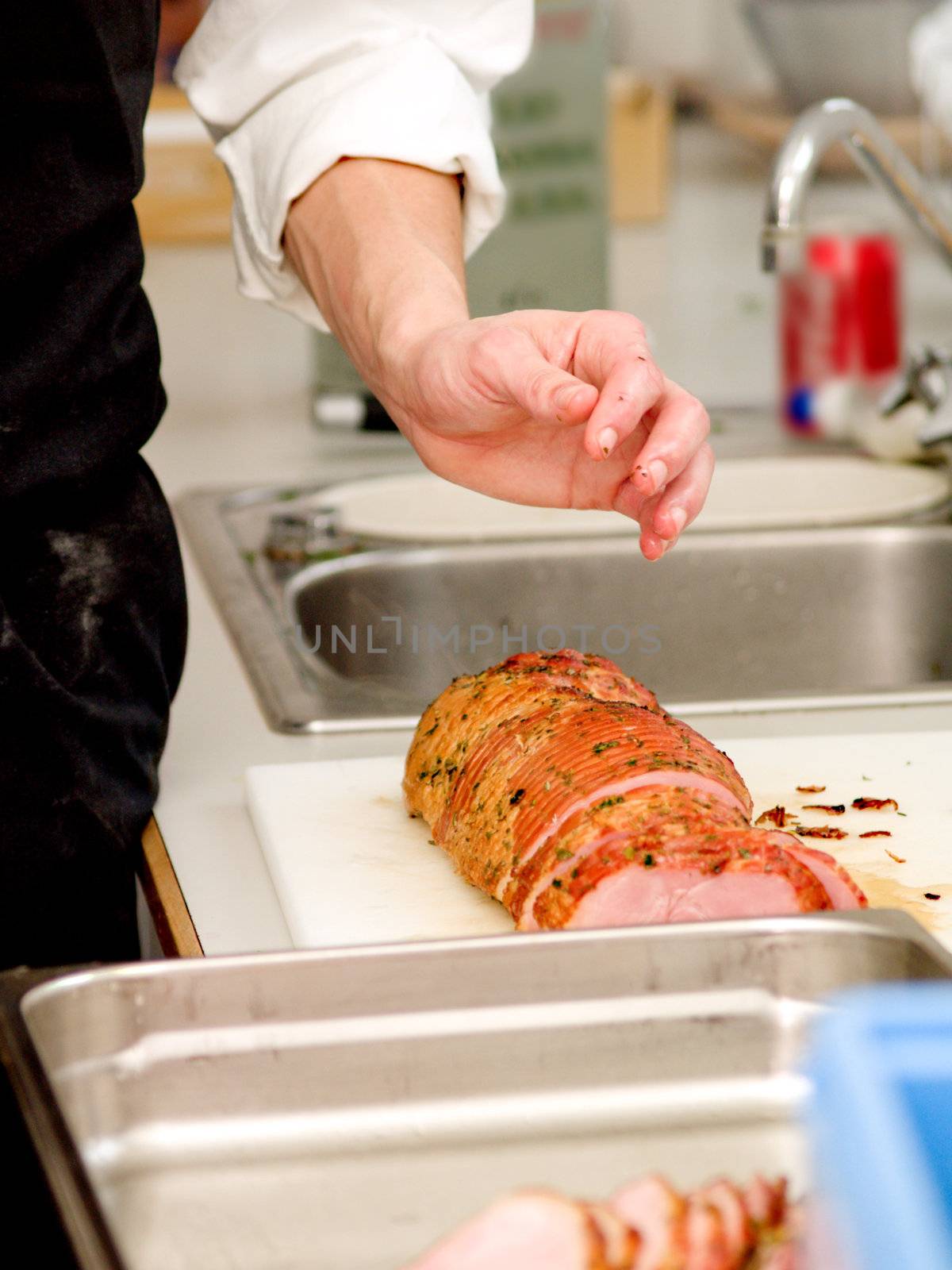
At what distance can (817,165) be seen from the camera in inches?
63.3

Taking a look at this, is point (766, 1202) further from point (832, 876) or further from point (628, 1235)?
point (832, 876)

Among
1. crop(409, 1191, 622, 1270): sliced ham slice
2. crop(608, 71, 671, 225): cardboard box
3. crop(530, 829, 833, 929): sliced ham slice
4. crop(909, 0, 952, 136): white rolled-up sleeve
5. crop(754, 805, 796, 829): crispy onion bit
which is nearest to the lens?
crop(409, 1191, 622, 1270): sliced ham slice

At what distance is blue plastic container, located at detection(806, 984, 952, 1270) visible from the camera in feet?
1.11

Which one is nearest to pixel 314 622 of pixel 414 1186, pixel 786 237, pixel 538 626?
pixel 538 626

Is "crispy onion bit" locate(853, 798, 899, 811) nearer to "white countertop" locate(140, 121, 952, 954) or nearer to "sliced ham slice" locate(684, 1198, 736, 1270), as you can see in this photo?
"white countertop" locate(140, 121, 952, 954)

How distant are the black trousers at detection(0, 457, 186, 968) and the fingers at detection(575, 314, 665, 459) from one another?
296 mm

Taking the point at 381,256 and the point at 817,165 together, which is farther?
the point at 817,165

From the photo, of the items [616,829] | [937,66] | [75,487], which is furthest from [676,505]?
[937,66]

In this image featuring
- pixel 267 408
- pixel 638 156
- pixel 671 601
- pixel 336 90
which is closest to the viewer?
pixel 336 90

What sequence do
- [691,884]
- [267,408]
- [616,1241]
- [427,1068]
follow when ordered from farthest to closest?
1. [267,408]
2. [691,884]
3. [427,1068]
4. [616,1241]

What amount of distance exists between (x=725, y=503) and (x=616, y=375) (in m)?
1.05

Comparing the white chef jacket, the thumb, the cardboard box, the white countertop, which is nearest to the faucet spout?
the white chef jacket

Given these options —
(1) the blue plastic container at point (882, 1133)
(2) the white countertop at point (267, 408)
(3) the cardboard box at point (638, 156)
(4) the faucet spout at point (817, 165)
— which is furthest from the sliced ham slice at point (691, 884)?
(3) the cardboard box at point (638, 156)

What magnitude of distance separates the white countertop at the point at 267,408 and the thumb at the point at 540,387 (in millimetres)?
A: 316
